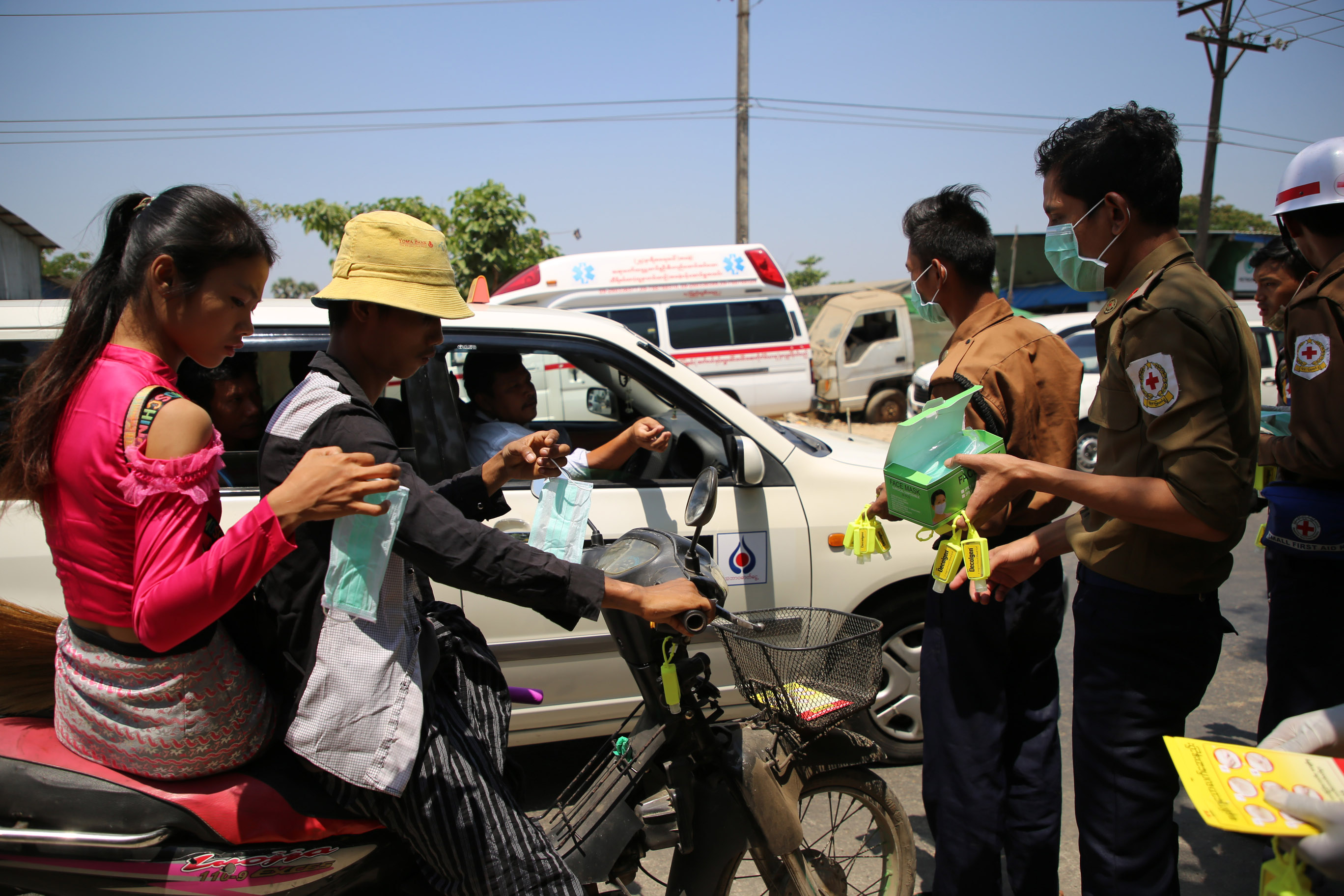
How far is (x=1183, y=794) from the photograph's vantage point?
3156mm

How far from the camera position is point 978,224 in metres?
2.31

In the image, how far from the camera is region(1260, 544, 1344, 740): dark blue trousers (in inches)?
86.0

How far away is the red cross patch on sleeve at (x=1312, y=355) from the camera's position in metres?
2.02

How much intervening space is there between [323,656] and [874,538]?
128cm

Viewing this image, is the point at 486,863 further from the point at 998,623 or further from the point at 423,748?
the point at 998,623

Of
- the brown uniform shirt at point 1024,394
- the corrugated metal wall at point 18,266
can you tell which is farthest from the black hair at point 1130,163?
the corrugated metal wall at point 18,266

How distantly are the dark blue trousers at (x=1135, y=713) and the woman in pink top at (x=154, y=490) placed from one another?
1585 millimetres

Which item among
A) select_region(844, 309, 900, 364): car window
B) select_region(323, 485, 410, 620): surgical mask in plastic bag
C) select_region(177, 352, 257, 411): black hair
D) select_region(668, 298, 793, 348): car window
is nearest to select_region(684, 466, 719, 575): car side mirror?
select_region(323, 485, 410, 620): surgical mask in plastic bag

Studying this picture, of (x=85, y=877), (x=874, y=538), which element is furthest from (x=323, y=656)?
(x=874, y=538)

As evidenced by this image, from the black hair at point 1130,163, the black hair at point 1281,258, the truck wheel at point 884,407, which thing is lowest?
the truck wheel at point 884,407

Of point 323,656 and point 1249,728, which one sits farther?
point 1249,728

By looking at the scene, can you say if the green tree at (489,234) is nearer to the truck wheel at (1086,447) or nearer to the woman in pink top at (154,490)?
the truck wheel at (1086,447)

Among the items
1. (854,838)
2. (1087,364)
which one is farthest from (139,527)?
(1087,364)

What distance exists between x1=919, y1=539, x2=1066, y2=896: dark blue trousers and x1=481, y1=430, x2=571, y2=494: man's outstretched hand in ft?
3.73
